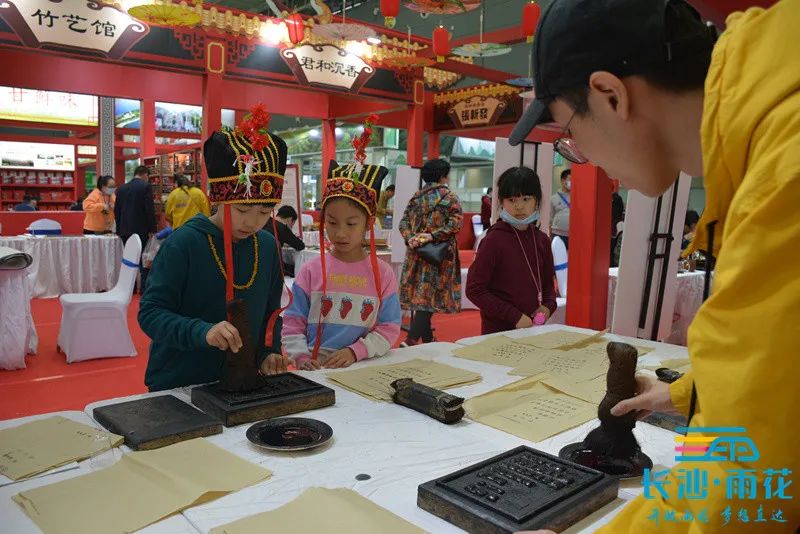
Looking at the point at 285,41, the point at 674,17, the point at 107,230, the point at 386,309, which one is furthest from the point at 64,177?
the point at 674,17

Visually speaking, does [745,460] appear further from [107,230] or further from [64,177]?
[64,177]

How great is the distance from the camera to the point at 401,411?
141 centimetres

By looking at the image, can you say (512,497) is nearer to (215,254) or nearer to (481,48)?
(215,254)

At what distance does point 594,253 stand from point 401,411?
333cm

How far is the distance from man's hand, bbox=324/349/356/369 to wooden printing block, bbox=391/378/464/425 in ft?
1.27

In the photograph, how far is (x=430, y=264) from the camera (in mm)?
4629

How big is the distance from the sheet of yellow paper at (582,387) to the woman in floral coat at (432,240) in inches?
115

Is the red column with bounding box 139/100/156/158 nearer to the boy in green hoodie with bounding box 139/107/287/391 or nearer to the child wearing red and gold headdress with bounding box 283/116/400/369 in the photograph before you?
the child wearing red and gold headdress with bounding box 283/116/400/369

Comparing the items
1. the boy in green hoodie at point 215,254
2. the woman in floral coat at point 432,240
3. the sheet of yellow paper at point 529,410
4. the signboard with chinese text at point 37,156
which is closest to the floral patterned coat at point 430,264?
the woman in floral coat at point 432,240

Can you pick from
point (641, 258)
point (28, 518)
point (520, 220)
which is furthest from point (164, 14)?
point (28, 518)

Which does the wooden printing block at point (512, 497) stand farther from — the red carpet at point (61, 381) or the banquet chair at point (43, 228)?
the banquet chair at point (43, 228)

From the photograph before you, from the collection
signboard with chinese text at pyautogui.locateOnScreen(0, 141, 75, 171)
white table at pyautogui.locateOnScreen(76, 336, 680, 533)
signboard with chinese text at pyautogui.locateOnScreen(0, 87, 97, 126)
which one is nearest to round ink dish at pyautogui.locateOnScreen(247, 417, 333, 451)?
white table at pyautogui.locateOnScreen(76, 336, 680, 533)

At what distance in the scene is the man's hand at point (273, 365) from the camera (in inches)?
66.9

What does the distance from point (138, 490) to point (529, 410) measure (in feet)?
2.81
